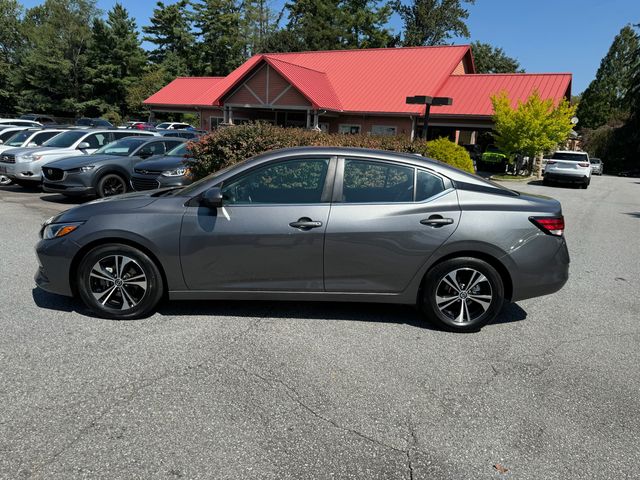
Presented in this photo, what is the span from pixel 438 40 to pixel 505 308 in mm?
57778

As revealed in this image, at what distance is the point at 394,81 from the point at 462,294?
1093 inches

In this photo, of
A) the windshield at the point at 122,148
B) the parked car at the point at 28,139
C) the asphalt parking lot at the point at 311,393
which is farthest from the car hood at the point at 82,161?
the asphalt parking lot at the point at 311,393

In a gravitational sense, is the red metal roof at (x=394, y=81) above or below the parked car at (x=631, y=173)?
above

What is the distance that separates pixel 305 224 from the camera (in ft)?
14.2

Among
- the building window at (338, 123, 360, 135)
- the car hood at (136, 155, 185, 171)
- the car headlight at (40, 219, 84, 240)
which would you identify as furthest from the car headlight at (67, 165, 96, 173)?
the building window at (338, 123, 360, 135)

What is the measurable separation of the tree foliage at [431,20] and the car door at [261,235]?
2201 inches

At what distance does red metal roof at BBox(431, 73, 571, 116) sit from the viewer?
27.0 metres

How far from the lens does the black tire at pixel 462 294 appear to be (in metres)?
4.44

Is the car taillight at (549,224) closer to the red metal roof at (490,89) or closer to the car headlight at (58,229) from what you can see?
the car headlight at (58,229)

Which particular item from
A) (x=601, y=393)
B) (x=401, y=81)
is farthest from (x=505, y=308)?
(x=401, y=81)

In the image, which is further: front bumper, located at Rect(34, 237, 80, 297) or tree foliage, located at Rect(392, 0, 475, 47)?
tree foliage, located at Rect(392, 0, 475, 47)

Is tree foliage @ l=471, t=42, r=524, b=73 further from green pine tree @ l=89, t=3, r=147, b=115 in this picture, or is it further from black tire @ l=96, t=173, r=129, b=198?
black tire @ l=96, t=173, r=129, b=198

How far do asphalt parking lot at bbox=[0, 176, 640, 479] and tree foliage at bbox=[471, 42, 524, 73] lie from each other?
68.9 m

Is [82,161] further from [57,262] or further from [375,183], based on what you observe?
[375,183]
